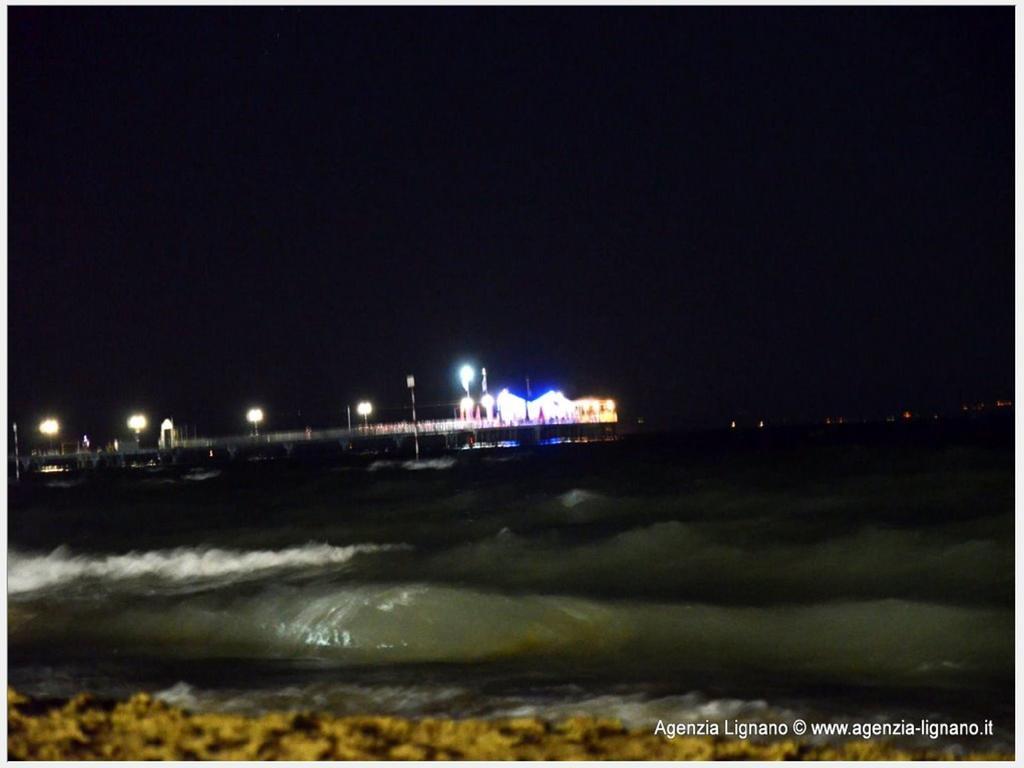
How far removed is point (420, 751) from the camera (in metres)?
5.96

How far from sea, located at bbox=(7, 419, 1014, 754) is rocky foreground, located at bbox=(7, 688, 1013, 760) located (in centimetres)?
53

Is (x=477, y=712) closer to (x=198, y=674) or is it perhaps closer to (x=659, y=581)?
(x=198, y=674)

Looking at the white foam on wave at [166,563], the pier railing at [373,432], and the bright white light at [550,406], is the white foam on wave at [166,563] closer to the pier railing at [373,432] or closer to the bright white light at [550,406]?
the pier railing at [373,432]

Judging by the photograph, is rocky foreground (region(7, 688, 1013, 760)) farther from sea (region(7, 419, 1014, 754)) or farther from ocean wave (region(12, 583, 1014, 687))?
ocean wave (region(12, 583, 1014, 687))

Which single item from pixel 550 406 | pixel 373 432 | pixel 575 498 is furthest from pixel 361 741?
pixel 550 406

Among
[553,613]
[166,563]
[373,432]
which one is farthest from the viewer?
[373,432]

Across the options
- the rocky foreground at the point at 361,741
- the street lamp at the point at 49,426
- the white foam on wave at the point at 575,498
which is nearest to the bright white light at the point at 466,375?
the street lamp at the point at 49,426

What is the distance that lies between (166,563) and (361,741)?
12.2 meters

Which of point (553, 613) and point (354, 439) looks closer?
point (553, 613)

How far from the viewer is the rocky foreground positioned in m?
5.86

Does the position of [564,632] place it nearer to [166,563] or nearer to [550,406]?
[166,563]

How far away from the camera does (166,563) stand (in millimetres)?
17234

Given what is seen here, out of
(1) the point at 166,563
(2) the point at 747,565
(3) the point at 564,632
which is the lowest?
(2) the point at 747,565

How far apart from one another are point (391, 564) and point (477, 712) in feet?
33.3
